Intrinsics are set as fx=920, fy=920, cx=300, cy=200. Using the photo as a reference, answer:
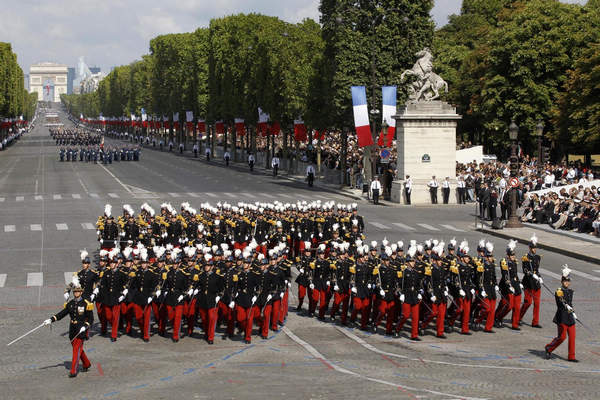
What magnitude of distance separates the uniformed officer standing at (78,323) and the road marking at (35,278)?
1028 cm

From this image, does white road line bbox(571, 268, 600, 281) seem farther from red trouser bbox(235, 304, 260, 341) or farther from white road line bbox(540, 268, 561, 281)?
red trouser bbox(235, 304, 260, 341)

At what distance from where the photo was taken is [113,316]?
793 inches

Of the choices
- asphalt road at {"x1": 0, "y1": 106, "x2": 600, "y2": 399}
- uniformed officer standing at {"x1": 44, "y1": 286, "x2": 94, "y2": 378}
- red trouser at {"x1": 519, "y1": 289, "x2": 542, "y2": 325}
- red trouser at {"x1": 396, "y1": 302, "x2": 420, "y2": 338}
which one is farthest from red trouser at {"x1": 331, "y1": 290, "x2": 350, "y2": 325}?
uniformed officer standing at {"x1": 44, "y1": 286, "x2": 94, "y2": 378}

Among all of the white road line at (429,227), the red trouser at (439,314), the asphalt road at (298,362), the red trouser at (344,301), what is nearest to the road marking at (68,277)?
the asphalt road at (298,362)

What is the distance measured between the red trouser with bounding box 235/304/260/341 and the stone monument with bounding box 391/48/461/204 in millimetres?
33433

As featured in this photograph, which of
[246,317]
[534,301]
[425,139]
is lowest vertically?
[246,317]

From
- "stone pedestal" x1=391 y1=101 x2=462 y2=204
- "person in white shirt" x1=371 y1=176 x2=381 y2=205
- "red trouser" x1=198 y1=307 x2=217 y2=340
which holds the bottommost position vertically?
"red trouser" x1=198 y1=307 x2=217 y2=340

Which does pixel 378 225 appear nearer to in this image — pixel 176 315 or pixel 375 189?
pixel 375 189

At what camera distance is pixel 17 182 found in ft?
230

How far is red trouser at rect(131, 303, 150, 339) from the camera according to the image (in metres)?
20.0

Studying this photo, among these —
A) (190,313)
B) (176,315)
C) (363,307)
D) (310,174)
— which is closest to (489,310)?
(363,307)

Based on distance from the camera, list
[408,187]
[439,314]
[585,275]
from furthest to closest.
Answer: [408,187]
[585,275]
[439,314]

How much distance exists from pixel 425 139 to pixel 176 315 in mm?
35353

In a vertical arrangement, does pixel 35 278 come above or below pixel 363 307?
below
